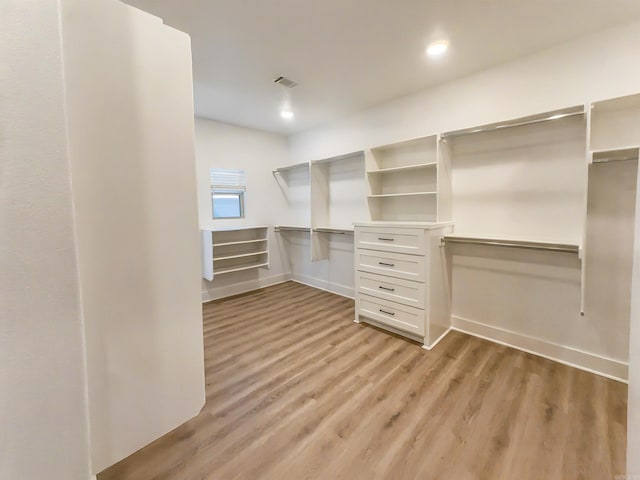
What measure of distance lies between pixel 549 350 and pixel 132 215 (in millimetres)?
3264

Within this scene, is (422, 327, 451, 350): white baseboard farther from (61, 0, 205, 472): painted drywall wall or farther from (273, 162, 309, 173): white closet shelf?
(273, 162, 309, 173): white closet shelf

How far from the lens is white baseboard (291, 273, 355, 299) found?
163 inches

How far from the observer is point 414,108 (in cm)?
316

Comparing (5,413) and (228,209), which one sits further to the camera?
(228,209)

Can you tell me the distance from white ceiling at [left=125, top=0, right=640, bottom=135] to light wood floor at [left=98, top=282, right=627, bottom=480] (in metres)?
2.67

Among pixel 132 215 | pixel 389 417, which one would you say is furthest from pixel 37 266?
pixel 389 417

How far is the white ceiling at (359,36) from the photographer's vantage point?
1799mm

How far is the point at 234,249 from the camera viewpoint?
14.3ft

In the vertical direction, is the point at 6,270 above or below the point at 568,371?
above

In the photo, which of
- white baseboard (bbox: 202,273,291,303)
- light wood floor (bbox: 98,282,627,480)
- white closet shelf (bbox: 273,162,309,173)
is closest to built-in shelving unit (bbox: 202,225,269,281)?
white baseboard (bbox: 202,273,291,303)

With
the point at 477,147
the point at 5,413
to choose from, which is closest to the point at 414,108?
the point at 477,147

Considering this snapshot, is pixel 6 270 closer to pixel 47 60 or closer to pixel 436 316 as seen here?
pixel 47 60

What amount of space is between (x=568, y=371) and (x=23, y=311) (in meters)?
3.32

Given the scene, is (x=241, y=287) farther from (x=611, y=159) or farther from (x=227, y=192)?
(x=611, y=159)
